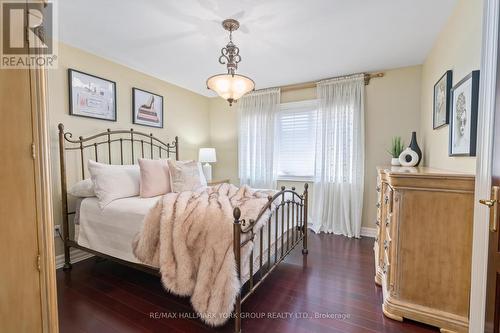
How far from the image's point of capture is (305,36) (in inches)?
92.7

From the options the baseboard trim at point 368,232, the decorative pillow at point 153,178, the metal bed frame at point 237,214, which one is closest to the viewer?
the metal bed frame at point 237,214

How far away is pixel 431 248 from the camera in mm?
1555

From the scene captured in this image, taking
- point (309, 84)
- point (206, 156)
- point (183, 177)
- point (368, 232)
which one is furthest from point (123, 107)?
point (368, 232)

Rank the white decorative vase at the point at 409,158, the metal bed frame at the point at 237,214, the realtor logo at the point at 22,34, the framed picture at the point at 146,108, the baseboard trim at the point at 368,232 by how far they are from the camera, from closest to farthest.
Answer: the realtor logo at the point at 22,34 → the metal bed frame at the point at 237,214 → the white decorative vase at the point at 409,158 → the framed picture at the point at 146,108 → the baseboard trim at the point at 368,232

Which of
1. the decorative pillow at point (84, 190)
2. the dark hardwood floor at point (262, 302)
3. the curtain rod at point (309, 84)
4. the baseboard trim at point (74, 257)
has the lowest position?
the dark hardwood floor at point (262, 302)

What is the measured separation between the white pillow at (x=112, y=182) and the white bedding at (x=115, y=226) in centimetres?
9

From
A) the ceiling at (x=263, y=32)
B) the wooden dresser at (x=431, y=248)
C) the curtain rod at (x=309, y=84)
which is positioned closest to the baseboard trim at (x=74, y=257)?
the ceiling at (x=263, y=32)

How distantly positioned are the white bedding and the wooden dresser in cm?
99

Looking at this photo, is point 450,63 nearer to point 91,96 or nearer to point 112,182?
point 112,182

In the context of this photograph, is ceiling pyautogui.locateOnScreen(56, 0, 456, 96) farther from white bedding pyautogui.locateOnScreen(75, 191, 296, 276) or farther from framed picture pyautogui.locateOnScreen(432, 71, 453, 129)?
white bedding pyautogui.locateOnScreen(75, 191, 296, 276)

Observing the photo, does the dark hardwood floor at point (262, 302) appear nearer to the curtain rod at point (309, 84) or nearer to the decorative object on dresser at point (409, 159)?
the decorative object on dresser at point (409, 159)

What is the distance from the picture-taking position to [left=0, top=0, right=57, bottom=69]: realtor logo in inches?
34.5

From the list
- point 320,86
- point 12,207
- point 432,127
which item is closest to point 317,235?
point 432,127

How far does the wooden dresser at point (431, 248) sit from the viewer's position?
57.5 inches
